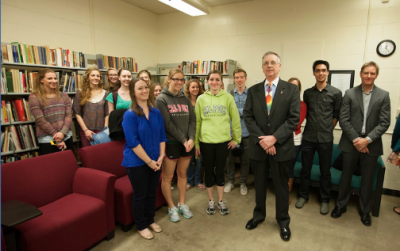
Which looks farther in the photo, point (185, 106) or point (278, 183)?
point (185, 106)

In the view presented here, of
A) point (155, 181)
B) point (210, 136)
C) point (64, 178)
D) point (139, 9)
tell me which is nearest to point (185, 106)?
point (210, 136)

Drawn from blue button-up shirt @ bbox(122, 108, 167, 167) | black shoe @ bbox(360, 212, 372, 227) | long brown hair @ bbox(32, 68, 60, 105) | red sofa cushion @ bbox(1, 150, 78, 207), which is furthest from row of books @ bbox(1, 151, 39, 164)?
black shoe @ bbox(360, 212, 372, 227)

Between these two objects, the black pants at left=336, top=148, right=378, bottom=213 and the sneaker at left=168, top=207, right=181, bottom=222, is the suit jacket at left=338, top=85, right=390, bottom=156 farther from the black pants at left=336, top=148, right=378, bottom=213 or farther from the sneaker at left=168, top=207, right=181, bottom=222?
the sneaker at left=168, top=207, right=181, bottom=222

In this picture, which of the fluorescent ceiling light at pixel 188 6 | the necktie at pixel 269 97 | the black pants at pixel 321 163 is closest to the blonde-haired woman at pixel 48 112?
the fluorescent ceiling light at pixel 188 6

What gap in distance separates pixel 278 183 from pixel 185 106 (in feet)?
3.94

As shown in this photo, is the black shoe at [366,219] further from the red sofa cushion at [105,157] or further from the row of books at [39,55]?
the row of books at [39,55]

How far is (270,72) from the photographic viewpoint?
2.34m

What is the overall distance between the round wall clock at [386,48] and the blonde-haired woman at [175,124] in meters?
2.87

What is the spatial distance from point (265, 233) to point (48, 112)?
107 inches

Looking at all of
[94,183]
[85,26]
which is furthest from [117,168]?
[85,26]

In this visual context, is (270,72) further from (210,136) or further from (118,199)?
(118,199)

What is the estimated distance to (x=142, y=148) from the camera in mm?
2285

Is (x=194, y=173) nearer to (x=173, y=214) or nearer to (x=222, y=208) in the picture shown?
(x=222, y=208)

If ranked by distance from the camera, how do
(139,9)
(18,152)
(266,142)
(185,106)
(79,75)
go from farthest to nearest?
1. (139,9)
2. (79,75)
3. (18,152)
4. (185,106)
5. (266,142)
